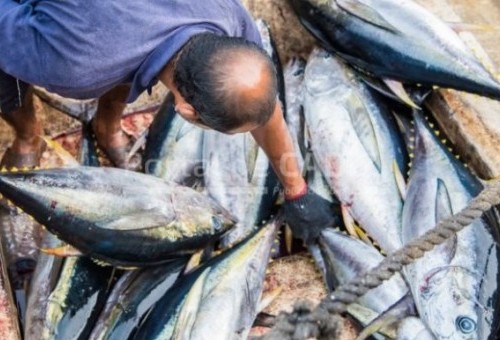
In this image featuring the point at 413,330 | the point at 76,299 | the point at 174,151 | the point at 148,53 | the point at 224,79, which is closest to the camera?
the point at 224,79

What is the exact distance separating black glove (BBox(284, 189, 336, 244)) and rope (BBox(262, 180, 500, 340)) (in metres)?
1.02

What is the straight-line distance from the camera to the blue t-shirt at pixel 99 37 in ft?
7.88

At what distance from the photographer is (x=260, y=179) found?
338 cm

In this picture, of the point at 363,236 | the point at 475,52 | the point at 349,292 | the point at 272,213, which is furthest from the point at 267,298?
the point at 475,52

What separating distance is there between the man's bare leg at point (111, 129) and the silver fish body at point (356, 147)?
905 mm

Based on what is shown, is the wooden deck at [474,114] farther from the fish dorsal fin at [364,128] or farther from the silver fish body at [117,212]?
the silver fish body at [117,212]

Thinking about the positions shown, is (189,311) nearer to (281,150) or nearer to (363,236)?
(281,150)

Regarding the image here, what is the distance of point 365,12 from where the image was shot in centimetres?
359

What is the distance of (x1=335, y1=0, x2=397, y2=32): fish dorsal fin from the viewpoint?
11.6 feet

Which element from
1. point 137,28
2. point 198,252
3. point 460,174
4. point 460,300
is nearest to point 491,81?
point 460,174

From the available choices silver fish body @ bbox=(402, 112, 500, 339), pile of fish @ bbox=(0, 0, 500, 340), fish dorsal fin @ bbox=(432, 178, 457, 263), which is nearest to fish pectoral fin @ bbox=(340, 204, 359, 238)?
pile of fish @ bbox=(0, 0, 500, 340)

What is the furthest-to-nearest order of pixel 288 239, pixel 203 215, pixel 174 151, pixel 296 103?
pixel 296 103
pixel 174 151
pixel 288 239
pixel 203 215

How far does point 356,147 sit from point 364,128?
0.36 ft

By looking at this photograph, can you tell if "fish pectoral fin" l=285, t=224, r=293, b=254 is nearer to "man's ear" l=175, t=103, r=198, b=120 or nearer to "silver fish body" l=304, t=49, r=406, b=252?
"silver fish body" l=304, t=49, r=406, b=252
